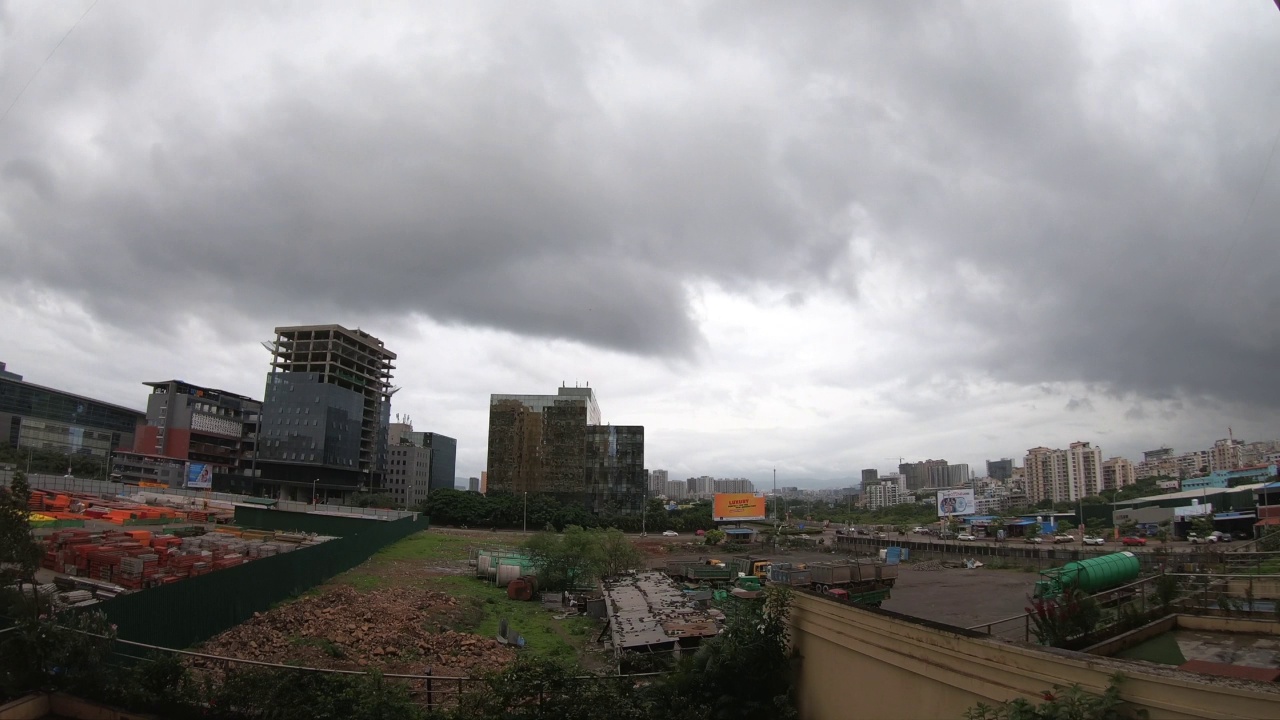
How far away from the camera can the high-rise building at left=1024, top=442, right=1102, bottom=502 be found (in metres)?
174

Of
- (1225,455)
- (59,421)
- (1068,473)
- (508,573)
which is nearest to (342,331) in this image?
(59,421)

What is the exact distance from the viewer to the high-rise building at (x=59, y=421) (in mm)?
109188

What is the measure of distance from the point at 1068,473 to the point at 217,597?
20263cm

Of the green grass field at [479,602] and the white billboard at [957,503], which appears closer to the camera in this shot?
the green grass field at [479,602]

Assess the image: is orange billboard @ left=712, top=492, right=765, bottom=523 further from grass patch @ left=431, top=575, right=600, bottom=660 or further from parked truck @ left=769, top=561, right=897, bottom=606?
parked truck @ left=769, top=561, right=897, bottom=606

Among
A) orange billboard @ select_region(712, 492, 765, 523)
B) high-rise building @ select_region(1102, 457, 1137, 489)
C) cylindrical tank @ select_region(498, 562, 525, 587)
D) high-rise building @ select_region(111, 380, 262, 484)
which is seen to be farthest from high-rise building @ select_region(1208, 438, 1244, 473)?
high-rise building @ select_region(111, 380, 262, 484)

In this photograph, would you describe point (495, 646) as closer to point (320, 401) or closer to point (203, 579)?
point (203, 579)

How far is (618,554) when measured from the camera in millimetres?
42875

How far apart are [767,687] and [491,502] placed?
8955 centimetres

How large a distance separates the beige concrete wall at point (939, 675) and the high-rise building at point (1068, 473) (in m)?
192

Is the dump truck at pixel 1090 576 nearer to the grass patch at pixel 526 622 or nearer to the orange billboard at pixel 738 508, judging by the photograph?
the grass patch at pixel 526 622

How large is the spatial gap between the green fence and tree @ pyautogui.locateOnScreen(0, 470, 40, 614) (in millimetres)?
3454

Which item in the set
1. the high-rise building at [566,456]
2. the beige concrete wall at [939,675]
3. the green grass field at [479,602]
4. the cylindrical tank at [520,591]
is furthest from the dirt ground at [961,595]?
the high-rise building at [566,456]

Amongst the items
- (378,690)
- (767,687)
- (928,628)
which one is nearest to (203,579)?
(378,690)
